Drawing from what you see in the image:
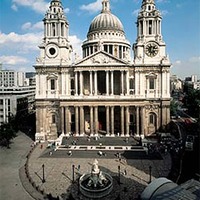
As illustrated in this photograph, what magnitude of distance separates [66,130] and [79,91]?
28.7 feet

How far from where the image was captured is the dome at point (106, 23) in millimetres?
74181

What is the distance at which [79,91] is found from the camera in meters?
58.6

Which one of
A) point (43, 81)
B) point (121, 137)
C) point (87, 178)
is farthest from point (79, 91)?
point (87, 178)

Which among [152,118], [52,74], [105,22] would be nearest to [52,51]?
[52,74]

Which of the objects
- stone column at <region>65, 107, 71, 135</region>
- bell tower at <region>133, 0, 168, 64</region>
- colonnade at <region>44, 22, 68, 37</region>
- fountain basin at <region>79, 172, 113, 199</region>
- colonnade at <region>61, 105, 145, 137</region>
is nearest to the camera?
fountain basin at <region>79, 172, 113, 199</region>

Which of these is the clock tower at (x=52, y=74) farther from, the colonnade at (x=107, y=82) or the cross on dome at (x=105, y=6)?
the cross on dome at (x=105, y=6)

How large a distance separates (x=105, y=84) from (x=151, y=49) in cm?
1254

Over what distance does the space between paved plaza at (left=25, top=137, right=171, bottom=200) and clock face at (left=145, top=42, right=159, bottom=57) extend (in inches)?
741

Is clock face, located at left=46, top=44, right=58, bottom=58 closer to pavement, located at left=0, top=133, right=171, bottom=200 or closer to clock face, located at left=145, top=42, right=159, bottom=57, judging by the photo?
pavement, located at left=0, top=133, right=171, bottom=200

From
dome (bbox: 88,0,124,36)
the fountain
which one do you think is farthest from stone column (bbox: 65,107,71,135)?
dome (bbox: 88,0,124,36)

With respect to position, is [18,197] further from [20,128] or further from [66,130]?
[20,128]

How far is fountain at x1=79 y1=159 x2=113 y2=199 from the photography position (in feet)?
97.2

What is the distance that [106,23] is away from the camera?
74688 millimetres

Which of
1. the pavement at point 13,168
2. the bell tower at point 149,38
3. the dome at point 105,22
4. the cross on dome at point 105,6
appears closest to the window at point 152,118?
the bell tower at point 149,38
